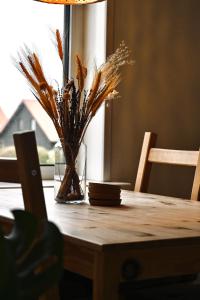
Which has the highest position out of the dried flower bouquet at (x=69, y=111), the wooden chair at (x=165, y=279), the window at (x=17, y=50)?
the window at (x=17, y=50)

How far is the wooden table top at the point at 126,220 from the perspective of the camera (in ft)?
3.69

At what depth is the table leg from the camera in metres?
1.07

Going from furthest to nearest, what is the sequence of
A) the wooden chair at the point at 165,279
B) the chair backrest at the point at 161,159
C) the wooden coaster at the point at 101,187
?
the chair backrest at the point at 161,159
the wooden coaster at the point at 101,187
the wooden chair at the point at 165,279

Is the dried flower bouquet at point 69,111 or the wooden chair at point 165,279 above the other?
the dried flower bouquet at point 69,111

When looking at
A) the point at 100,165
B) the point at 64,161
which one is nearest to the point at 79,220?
the point at 64,161

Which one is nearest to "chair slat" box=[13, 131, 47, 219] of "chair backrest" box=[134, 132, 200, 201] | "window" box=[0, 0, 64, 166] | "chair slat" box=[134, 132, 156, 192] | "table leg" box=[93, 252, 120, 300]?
"table leg" box=[93, 252, 120, 300]

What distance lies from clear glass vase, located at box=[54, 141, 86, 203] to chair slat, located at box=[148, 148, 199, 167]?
426 mm

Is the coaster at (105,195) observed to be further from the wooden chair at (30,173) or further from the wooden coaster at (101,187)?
the wooden chair at (30,173)

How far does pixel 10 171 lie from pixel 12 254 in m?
1.14

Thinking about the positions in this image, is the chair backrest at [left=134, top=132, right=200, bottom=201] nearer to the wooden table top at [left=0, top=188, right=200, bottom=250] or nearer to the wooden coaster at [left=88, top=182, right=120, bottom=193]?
the wooden table top at [left=0, top=188, right=200, bottom=250]

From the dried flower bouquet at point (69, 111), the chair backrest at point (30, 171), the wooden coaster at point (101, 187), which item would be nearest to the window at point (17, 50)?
the dried flower bouquet at point (69, 111)

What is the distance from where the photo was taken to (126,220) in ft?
4.53

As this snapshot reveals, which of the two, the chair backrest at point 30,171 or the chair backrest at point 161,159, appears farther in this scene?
the chair backrest at point 161,159

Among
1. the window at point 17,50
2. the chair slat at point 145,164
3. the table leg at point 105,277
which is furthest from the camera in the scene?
the window at point 17,50
